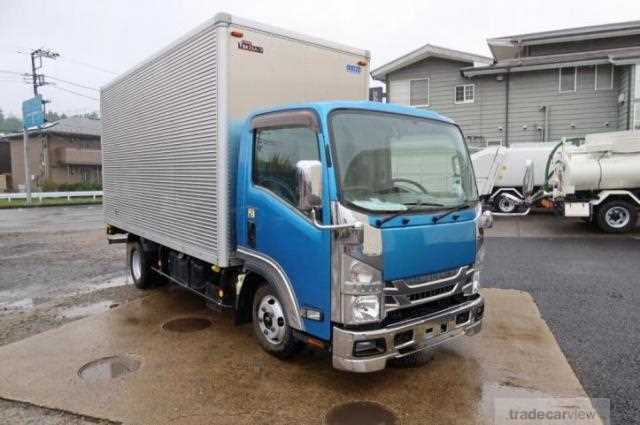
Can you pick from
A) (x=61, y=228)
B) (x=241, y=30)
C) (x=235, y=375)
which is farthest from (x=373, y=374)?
(x=61, y=228)

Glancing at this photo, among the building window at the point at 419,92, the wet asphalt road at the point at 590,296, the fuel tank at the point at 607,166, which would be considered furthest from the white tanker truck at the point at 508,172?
the building window at the point at 419,92

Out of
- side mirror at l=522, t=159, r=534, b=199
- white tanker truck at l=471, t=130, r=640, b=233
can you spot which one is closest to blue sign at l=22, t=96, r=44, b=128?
side mirror at l=522, t=159, r=534, b=199

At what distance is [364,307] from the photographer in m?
3.64

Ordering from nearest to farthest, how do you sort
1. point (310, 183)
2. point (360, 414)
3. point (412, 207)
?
point (310, 183) → point (360, 414) → point (412, 207)

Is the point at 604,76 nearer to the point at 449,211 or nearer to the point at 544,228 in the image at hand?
the point at 544,228

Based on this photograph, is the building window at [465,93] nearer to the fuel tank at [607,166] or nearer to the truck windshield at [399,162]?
the fuel tank at [607,166]

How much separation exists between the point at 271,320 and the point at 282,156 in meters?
1.58

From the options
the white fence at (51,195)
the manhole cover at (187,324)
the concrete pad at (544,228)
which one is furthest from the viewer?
the white fence at (51,195)

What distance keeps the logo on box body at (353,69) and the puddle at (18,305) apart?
5672 millimetres

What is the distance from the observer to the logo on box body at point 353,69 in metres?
5.77

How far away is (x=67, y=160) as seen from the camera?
135 ft

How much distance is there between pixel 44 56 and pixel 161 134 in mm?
39611

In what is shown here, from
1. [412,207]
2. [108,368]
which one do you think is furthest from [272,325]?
[412,207]

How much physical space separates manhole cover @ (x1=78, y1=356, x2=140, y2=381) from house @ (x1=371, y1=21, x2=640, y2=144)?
18.0 meters
